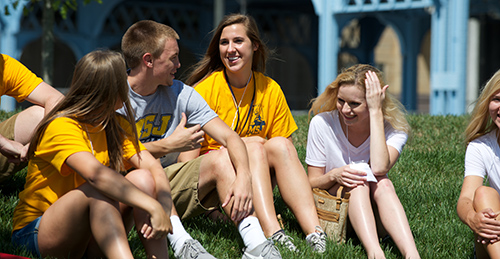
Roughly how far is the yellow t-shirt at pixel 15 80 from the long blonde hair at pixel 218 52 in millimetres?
1073

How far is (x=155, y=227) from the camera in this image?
280 cm

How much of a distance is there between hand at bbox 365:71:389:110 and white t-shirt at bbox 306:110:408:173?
270 mm

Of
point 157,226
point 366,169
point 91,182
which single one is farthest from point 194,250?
point 366,169

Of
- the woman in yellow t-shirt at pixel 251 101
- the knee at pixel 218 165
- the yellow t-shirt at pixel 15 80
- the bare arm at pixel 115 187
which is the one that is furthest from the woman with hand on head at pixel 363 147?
the yellow t-shirt at pixel 15 80

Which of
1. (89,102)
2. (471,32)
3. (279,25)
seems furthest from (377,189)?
(471,32)

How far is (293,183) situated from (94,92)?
138 cm

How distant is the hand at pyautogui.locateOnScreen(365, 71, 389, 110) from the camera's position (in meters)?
3.76

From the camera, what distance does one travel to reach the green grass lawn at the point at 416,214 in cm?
359

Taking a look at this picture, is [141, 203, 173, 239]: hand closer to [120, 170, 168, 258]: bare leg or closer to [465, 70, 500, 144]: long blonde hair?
[120, 170, 168, 258]: bare leg

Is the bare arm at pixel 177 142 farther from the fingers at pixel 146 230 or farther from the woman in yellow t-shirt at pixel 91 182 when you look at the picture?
the fingers at pixel 146 230

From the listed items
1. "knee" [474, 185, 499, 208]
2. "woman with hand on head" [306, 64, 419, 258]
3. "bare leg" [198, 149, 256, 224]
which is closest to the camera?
"knee" [474, 185, 499, 208]

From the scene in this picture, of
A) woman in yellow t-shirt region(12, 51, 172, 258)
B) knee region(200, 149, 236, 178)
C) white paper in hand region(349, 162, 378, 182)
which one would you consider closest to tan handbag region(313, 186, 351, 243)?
white paper in hand region(349, 162, 378, 182)

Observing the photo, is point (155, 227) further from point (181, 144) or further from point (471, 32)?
point (471, 32)

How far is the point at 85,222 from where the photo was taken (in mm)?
2822
